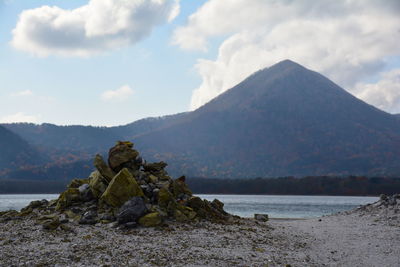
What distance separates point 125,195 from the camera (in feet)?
77.3

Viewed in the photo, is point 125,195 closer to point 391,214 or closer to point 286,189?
point 391,214

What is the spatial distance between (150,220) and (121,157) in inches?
245

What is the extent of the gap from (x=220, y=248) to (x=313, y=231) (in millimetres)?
11721

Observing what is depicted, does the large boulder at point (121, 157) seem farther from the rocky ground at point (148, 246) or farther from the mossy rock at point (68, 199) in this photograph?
the rocky ground at point (148, 246)

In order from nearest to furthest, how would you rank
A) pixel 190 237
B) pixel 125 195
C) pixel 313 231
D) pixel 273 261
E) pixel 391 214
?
pixel 273 261, pixel 190 237, pixel 125 195, pixel 313 231, pixel 391 214

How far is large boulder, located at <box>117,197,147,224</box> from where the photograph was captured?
21.6m

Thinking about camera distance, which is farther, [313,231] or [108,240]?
[313,231]

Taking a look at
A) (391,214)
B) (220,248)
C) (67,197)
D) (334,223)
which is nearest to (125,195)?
(67,197)

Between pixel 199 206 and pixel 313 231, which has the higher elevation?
pixel 199 206

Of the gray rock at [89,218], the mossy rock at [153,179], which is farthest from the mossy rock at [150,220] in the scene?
the mossy rock at [153,179]

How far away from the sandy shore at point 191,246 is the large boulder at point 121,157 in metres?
5.82

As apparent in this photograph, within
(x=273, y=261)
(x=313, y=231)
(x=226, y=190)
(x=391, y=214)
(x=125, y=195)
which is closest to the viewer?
(x=273, y=261)

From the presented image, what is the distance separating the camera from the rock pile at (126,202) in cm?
2220

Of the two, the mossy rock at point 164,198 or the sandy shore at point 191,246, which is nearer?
the sandy shore at point 191,246
